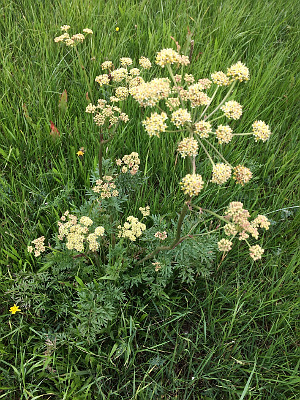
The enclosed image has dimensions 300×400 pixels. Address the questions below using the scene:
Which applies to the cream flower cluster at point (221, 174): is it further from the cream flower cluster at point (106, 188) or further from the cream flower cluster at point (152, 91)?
the cream flower cluster at point (106, 188)

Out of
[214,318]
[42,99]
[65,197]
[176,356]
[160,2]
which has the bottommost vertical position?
[176,356]

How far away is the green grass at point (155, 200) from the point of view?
1.69m

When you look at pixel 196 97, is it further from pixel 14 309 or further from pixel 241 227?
pixel 14 309

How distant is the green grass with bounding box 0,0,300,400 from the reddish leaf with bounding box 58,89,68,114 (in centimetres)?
6

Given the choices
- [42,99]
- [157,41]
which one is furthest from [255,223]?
[157,41]

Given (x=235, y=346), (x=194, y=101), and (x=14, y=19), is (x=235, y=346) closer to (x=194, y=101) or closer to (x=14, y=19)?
(x=194, y=101)

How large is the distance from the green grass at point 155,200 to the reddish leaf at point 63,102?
0.06 m

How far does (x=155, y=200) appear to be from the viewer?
2150 mm

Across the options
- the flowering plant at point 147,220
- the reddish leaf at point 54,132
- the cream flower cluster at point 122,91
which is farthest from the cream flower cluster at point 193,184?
the reddish leaf at point 54,132

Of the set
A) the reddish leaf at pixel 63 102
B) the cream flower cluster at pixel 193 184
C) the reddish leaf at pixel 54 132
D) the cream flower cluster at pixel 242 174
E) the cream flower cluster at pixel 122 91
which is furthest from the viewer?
the reddish leaf at pixel 63 102

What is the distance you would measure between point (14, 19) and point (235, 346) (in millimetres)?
3681

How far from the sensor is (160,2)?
3580 mm

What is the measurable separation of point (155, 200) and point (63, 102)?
1186 millimetres

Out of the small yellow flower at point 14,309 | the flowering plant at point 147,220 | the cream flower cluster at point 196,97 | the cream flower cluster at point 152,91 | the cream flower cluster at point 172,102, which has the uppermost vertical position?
the cream flower cluster at point 152,91
